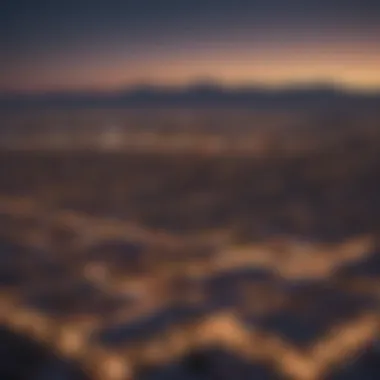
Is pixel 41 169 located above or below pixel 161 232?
above

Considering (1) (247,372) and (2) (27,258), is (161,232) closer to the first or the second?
(2) (27,258)

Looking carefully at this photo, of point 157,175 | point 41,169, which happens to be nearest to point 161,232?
point 157,175

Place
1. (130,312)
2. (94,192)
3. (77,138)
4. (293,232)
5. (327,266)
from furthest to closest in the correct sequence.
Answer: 1. (77,138)
2. (94,192)
3. (293,232)
4. (327,266)
5. (130,312)

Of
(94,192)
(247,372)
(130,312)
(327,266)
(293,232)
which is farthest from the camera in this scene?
(94,192)

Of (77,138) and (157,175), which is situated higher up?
(77,138)

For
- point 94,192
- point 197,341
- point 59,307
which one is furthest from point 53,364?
point 94,192

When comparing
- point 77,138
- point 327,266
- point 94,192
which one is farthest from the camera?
point 77,138

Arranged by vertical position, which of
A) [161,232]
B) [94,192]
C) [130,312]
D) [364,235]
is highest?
[94,192]

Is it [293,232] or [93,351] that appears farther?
[293,232]

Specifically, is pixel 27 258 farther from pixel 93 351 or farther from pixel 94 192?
pixel 93 351
